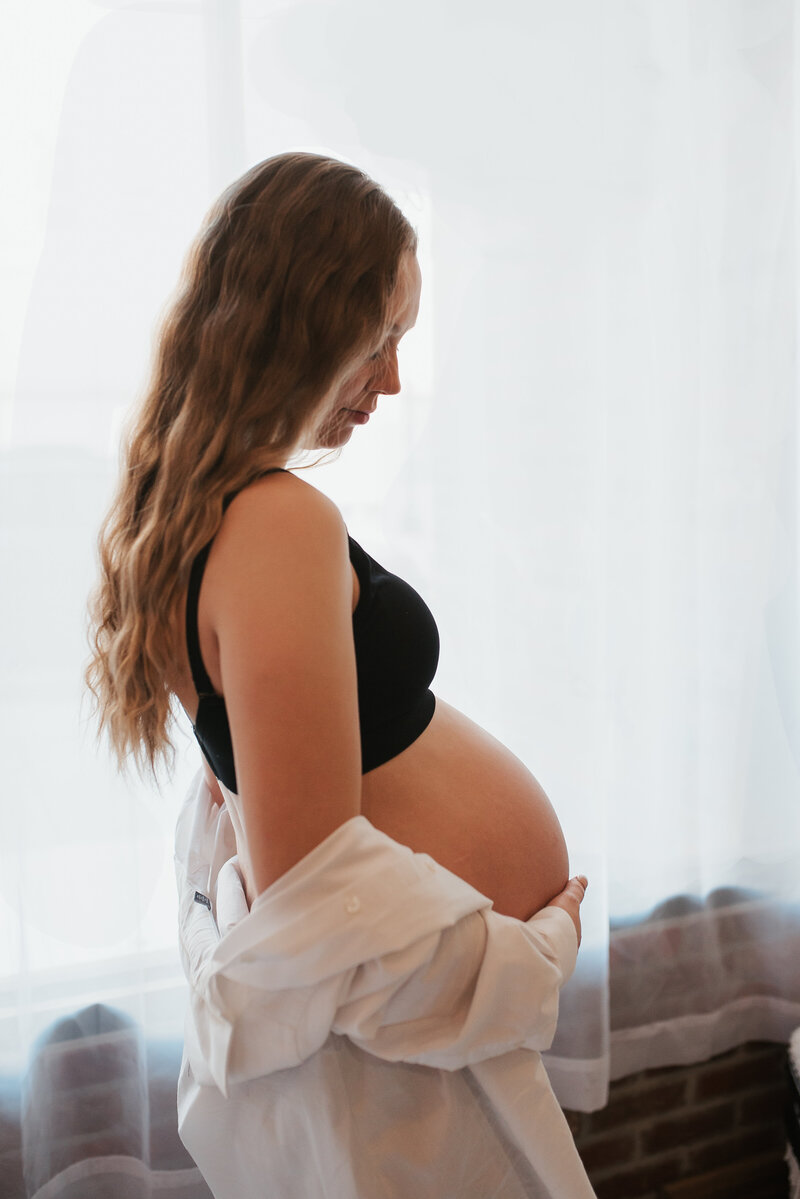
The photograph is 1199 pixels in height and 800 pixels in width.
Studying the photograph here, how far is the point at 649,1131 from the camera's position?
5.22ft

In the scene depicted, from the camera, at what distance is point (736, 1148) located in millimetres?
1684

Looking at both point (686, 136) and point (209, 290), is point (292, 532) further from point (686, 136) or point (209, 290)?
point (686, 136)

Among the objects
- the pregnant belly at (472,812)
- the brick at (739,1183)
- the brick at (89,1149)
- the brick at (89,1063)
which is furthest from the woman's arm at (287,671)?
the brick at (739,1183)

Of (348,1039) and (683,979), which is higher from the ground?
(348,1039)

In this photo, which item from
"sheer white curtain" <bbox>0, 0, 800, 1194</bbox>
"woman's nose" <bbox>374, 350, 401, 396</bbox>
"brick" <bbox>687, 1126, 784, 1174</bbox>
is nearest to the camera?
"woman's nose" <bbox>374, 350, 401, 396</bbox>

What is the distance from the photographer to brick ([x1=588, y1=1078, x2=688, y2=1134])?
154 cm

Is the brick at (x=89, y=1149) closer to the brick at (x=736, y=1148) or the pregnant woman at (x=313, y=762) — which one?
the pregnant woman at (x=313, y=762)

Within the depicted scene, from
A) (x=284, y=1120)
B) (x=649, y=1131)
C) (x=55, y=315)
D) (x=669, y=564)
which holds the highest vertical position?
(x=55, y=315)

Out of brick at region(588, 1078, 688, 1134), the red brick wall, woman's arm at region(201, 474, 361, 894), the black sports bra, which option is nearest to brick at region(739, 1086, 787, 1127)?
the red brick wall

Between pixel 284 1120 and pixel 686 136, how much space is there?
139cm

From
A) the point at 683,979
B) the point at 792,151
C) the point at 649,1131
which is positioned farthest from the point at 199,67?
the point at 649,1131

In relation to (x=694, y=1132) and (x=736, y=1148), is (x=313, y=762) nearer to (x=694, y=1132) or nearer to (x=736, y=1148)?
(x=694, y=1132)

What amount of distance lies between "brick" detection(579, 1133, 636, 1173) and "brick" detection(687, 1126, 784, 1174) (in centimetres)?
16

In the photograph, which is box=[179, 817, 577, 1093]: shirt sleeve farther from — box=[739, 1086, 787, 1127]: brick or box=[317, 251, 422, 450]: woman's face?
box=[739, 1086, 787, 1127]: brick
